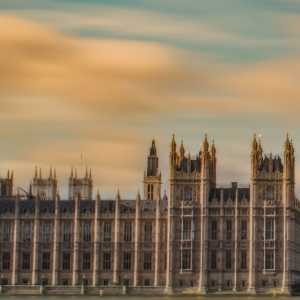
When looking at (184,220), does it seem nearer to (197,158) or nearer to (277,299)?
(197,158)

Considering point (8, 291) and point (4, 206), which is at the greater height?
point (4, 206)

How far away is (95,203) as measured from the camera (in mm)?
176375

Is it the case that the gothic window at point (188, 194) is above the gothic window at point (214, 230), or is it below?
above

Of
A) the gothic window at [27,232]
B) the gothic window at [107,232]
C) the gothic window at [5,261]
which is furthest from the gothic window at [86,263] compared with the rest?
the gothic window at [5,261]

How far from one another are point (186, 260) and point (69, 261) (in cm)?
1647

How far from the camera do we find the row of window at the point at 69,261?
174750 mm

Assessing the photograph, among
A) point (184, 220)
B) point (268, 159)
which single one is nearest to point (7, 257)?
point (184, 220)

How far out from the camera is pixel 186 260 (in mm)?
171625

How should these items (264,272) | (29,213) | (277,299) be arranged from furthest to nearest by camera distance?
(29,213), (264,272), (277,299)

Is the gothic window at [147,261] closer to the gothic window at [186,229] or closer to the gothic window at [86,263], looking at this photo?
the gothic window at [186,229]

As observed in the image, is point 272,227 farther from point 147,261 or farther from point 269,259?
point 147,261

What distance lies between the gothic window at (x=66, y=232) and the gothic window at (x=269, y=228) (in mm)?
27123

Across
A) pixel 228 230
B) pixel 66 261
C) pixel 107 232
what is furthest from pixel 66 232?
pixel 228 230

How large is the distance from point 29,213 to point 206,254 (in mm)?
25701
